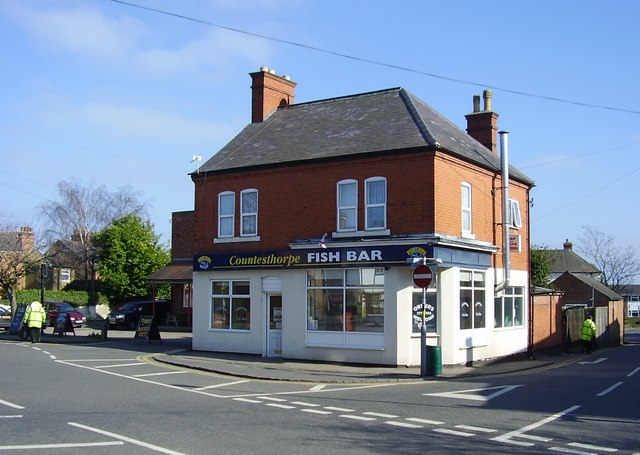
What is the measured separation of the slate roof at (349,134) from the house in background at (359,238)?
0.07 metres

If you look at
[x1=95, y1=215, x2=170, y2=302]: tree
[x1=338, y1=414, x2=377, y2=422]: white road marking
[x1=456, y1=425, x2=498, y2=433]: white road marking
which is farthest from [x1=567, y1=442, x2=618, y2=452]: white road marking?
[x1=95, y1=215, x2=170, y2=302]: tree

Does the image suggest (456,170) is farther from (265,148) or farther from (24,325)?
(24,325)

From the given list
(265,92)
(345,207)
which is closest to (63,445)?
(345,207)

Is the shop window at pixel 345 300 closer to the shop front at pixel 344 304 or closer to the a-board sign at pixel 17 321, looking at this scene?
the shop front at pixel 344 304

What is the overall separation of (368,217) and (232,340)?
673 centimetres

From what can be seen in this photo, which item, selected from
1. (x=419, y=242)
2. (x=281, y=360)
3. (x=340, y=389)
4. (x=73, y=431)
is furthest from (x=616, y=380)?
(x=73, y=431)

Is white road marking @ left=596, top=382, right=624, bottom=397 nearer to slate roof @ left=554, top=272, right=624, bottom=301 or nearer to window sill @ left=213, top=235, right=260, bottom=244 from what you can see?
window sill @ left=213, top=235, right=260, bottom=244

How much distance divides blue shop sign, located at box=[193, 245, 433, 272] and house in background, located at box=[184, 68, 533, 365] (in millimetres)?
37

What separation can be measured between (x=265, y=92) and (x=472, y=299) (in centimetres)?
1149

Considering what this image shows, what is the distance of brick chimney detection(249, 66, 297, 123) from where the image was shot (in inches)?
1094

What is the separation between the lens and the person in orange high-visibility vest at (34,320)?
28281mm

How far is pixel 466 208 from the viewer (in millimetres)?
23031

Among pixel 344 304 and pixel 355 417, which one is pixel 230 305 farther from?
pixel 355 417

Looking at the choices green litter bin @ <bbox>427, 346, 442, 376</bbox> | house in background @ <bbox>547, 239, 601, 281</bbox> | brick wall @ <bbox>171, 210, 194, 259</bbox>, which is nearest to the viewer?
green litter bin @ <bbox>427, 346, 442, 376</bbox>
